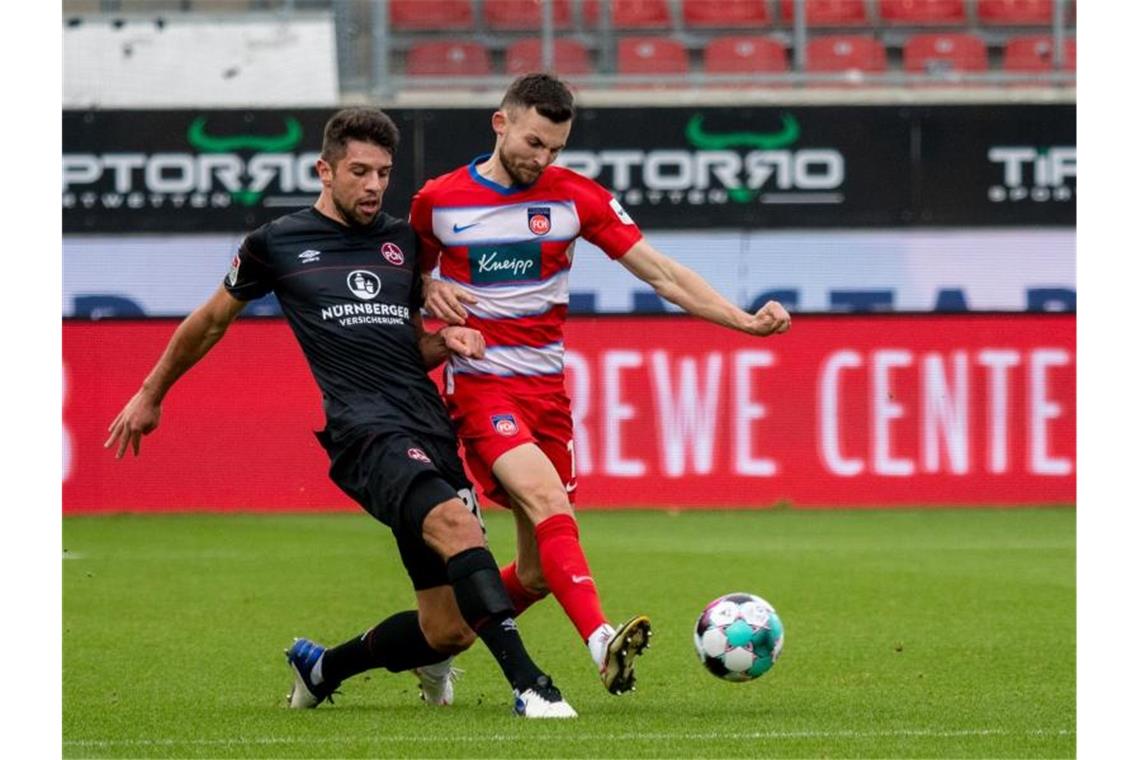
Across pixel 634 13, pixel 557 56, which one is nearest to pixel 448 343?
pixel 557 56

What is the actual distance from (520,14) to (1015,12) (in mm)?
4885

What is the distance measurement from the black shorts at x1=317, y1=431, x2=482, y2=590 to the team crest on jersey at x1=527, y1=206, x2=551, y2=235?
745 millimetres

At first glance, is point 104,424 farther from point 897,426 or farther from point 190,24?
point 897,426

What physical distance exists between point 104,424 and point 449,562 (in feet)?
37.2

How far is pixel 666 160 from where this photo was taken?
1903 cm

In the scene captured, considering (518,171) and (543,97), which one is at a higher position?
(543,97)

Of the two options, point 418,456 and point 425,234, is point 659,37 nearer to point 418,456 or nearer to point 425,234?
point 425,234

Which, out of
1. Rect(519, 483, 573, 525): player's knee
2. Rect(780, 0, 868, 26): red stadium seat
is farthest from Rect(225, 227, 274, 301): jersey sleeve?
Rect(780, 0, 868, 26): red stadium seat

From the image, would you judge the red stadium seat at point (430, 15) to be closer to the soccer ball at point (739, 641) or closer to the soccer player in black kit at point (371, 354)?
the soccer player in black kit at point (371, 354)

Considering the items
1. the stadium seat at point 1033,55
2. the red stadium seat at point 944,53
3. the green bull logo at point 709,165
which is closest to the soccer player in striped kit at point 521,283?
the green bull logo at point 709,165

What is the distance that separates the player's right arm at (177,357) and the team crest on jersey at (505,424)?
872 mm

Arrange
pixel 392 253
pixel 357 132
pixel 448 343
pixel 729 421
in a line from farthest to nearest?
pixel 729 421 < pixel 392 253 < pixel 448 343 < pixel 357 132

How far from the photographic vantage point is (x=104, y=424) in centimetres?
1708
